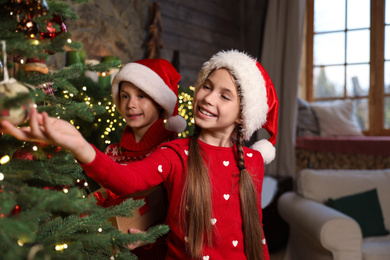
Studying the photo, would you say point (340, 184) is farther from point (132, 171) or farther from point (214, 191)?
point (132, 171)

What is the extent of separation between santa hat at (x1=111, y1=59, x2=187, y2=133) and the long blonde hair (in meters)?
0.38

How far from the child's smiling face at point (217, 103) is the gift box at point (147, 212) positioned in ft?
0.96

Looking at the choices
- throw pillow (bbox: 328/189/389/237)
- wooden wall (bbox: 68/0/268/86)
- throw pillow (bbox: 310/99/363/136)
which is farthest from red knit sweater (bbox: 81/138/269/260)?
throw pillow (bbox: 310/99/363/136)

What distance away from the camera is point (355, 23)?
423 cm

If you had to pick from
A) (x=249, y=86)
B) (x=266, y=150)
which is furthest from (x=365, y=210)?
(x=249, y=86)

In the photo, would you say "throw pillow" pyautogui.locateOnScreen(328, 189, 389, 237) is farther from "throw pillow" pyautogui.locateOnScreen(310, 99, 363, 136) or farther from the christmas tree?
the christmas tree

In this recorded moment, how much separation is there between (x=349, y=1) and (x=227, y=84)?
3.78 meters

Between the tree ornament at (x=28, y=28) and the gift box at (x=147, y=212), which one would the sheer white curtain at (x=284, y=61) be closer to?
the gift box at (x=147, y=212)

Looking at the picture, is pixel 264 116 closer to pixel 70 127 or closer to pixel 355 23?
pixel 70 127

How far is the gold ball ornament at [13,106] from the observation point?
62 cm

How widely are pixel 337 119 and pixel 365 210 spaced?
1.70 m

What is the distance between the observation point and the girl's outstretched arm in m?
0.66

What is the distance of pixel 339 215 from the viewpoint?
2.22m

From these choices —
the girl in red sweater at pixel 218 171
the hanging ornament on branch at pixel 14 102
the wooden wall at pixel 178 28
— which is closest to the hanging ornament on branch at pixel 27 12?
the hanging ornament on branch at pixel 14 102
